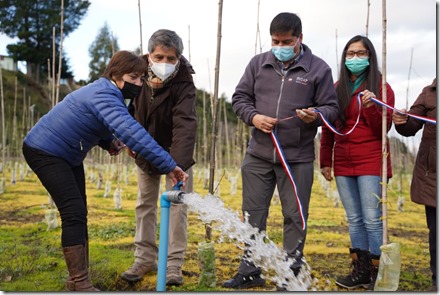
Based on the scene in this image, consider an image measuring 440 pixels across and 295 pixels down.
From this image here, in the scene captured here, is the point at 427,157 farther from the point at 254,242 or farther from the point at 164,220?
the point at 164,220

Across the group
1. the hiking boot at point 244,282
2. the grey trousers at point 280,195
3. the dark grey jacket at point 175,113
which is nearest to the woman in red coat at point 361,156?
the grey trousers at point 280,195

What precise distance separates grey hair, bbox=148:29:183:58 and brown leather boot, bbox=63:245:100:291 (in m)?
1.05

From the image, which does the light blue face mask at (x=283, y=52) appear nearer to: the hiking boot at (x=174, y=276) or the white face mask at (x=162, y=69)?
the white face mask at (x=162, y=69)

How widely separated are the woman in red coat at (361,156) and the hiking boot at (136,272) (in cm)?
106

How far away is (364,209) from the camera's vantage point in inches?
99.6

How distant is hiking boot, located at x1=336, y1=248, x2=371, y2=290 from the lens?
2.54m

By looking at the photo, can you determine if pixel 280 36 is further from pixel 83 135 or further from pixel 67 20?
pixel 67 20

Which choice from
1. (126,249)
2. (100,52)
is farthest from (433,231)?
(100,52)

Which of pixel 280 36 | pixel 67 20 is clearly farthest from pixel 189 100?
pixel 67 20

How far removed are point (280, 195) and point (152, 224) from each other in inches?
29.9

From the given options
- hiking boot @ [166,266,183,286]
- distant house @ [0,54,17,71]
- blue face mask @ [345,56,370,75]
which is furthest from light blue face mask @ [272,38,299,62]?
distant house @ [0,54,17,71]

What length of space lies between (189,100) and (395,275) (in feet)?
4.42

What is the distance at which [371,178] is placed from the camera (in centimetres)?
251

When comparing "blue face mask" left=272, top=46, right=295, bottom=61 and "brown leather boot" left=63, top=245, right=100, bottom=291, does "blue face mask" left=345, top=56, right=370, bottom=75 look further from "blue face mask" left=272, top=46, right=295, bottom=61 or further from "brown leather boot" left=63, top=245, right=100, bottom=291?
"brown leather boot" left=63, top=245, right=100, bottom=291
